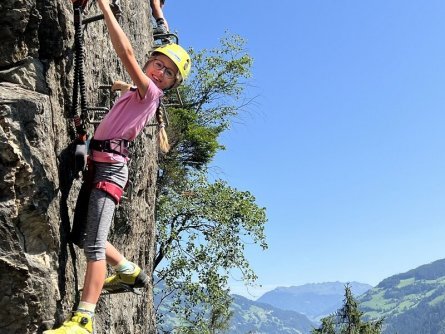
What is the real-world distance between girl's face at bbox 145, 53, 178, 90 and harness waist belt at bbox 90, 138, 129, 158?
2.69ft

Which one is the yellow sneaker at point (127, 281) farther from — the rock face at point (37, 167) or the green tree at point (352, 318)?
the green tree at point (352, 318)

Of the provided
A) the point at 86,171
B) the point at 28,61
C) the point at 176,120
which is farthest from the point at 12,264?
the point at 176,120

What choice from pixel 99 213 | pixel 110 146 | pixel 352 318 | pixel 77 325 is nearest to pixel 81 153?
pixel 110 146

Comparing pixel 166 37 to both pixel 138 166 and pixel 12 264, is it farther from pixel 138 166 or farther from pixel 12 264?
pixel 12 264

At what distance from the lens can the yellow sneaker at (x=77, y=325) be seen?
5055 millimetres

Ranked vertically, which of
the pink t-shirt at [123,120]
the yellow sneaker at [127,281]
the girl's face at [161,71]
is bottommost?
the yellow sneaker at [127,281]

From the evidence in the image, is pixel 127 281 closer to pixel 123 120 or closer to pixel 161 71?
pixel 123 120

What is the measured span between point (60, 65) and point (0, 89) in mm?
1011

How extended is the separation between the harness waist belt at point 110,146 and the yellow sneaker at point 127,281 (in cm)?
155

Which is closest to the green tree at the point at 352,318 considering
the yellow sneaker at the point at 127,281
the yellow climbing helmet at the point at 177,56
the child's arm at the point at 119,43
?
the yellow sneaker at the point at 127,281

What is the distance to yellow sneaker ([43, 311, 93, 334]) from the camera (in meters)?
5.05

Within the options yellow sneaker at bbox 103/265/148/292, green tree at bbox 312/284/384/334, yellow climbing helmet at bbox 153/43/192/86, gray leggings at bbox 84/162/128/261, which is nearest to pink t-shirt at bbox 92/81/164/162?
gray leggings at bbox 84/162/128/261

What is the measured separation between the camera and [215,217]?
25734 millimetres

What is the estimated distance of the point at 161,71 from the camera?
19.4 ft
